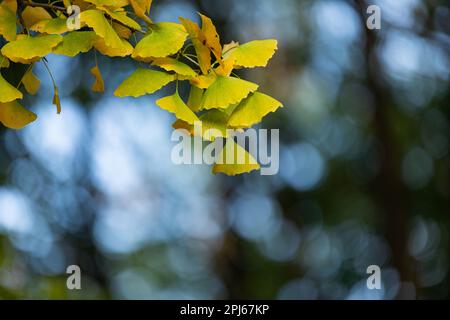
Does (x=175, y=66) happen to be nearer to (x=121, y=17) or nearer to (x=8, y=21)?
(x=121, y=17)

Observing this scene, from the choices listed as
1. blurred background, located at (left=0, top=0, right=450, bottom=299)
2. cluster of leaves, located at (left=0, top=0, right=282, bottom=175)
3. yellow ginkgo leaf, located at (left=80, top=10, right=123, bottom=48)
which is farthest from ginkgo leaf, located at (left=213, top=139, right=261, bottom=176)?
blurred background, located at (left=0, top=0, right=450, bottom=299)

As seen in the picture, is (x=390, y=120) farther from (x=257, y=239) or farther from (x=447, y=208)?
(x=257, y=239)

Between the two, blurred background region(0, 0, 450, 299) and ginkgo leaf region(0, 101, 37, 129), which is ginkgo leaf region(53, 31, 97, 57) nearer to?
ginkgo leaf region(0, 101, 37, 129)

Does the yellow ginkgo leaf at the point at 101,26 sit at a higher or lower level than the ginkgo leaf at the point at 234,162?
higher

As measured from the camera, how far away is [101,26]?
0.91 meters

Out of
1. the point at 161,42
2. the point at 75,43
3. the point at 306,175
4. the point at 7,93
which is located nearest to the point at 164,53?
the point at 161,42

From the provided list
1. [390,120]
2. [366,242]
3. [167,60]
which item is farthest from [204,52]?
[366,242]

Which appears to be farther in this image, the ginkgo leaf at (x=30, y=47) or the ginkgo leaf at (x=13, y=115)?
the ginkgo leaf at (x=13, y=115)

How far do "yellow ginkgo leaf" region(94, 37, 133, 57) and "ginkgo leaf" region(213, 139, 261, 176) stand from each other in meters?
0.20

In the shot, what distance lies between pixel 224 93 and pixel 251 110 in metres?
0.05

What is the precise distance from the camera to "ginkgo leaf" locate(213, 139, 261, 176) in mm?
995

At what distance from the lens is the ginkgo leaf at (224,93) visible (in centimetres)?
92

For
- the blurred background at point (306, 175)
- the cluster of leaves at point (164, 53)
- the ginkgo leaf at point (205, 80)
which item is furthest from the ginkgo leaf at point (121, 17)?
the blurred background at point (306, 175)

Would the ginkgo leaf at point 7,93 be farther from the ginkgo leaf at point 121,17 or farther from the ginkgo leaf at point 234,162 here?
the ginkgo leaf at point 234,162
